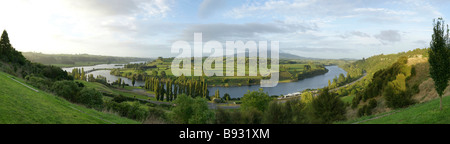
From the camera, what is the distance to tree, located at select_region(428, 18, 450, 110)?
44.1 feet

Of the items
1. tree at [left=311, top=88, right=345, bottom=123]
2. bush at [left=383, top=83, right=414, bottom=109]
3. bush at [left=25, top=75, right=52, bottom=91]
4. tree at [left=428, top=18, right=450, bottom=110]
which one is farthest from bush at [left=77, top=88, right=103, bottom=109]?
bush at [left=383, top=83, right=414, bottom=109]

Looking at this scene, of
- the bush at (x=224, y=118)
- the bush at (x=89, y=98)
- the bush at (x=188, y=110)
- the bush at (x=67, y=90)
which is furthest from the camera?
the bush at (x=89, y=98)

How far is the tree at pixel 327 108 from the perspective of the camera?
82.5 ft

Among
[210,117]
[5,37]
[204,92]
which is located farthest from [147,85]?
[210,117]

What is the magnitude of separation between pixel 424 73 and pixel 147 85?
3782 inches

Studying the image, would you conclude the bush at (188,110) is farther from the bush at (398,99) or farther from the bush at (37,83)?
the bush at (398,99)

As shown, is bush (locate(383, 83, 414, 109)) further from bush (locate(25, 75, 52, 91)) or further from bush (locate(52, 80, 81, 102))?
bush (locate(52, 80, 81, 102))

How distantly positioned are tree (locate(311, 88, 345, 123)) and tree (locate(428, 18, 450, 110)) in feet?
39.6

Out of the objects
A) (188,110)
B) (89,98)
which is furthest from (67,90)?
(188,110)

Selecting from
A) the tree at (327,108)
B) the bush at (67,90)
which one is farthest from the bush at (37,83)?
the tree at (327,108)

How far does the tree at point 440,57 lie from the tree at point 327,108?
12.1 m

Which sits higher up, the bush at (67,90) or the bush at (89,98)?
the bush at (67,90)
